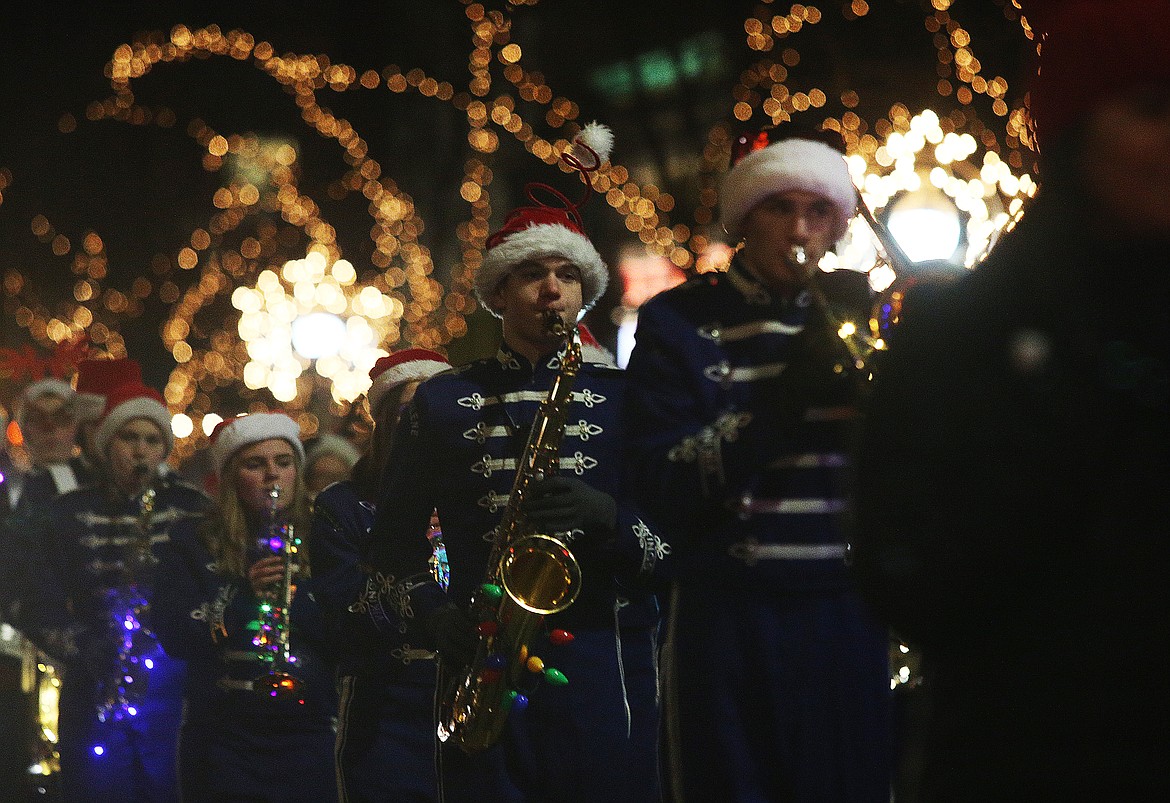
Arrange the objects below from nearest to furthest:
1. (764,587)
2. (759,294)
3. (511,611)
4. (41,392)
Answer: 1. (764,587)
2. (759,294)
3. (511,611)
4. (41,392)

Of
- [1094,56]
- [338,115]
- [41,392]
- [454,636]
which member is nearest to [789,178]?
[454,636]

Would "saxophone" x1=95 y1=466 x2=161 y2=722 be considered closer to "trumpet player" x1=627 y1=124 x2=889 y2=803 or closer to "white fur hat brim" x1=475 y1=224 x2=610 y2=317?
"white fur hat brim" x1=475 y1=224 x2=610 y2=317

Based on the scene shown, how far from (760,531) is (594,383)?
73.7 inches

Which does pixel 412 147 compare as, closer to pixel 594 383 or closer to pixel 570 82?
pixel 570 82

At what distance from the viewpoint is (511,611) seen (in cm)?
596

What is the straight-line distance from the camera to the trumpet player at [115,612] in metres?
10.5

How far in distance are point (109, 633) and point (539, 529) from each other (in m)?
5.95

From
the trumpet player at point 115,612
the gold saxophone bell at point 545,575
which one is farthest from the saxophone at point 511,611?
the trumpet player at point 115,612

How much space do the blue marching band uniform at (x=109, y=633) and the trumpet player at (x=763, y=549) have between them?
6220 millimetres

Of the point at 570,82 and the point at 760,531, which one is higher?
the point at 570,82

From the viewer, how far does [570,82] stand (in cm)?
3234

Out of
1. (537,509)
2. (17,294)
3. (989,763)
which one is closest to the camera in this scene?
(989,763)

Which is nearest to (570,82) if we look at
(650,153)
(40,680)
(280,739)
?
(650,153)

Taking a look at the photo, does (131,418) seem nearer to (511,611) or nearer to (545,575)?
(511,611)
